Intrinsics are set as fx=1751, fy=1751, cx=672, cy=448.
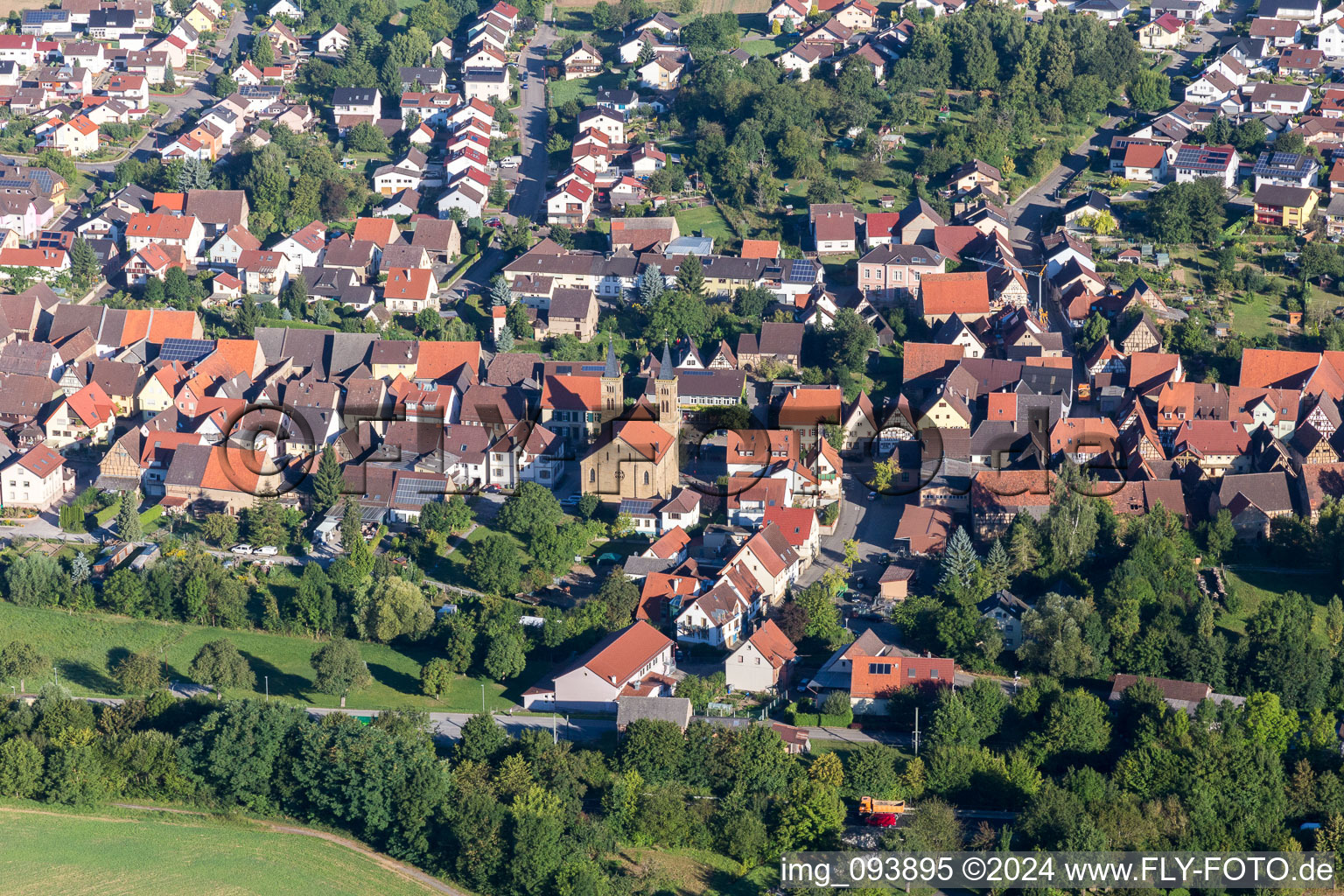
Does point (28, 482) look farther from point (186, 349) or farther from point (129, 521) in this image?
point (186, 349)

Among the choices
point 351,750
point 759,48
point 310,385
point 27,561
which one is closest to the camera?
point 351,750

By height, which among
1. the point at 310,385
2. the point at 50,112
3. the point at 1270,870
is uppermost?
the point at 50,112

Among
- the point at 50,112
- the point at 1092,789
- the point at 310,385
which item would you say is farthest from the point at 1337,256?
the point at 50,112

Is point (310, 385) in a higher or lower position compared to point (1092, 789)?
higher

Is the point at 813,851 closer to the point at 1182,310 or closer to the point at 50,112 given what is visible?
the point at 1182,310

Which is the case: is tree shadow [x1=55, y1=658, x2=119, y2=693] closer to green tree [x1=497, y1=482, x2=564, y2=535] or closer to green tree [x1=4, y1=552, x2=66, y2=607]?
green tree [x1=4, y1=552, x2=66, y2=607]

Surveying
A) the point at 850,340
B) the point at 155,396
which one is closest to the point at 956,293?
the point at 850,340

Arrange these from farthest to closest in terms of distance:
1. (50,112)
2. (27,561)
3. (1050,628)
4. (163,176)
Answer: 1. (50,112)
2. (163,176)
3. (27,561)
4. (1050,628)

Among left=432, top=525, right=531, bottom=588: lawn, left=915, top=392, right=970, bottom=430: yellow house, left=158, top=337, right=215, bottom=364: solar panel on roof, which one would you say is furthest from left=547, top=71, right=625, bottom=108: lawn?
left=432, top=525, right=531, bottom=588: lawn
